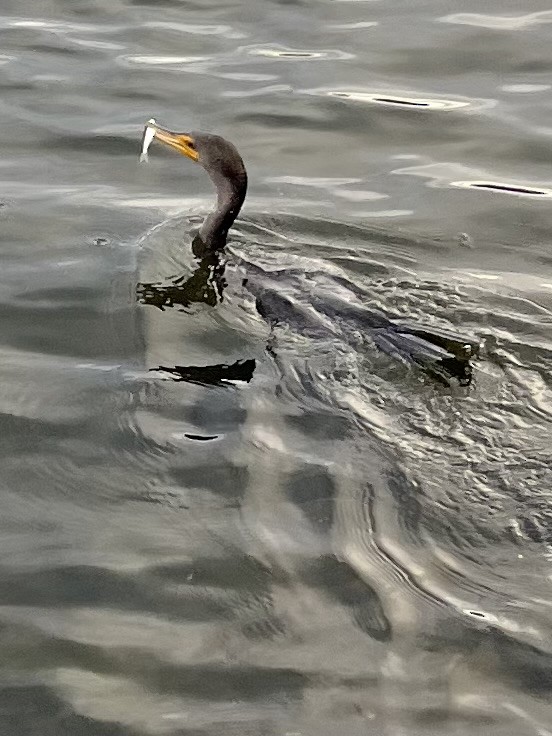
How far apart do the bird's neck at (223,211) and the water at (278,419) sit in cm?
16

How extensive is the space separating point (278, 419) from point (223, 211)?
192cm

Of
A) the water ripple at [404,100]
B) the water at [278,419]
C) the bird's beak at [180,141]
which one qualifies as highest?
the water ripple at [404,100]

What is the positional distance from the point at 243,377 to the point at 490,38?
5510mm

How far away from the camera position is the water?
12.8 ft

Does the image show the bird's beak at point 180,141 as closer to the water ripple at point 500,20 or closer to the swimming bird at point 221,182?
the swimming bird at point 221,182

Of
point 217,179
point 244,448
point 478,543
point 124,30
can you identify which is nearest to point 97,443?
point 244,448

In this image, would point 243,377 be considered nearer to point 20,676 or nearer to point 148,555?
point 148,555

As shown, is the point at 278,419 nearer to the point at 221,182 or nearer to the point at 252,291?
the point at 252,291

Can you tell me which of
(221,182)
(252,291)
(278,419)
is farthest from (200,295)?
(278,419)

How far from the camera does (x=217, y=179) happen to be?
6.76 meters

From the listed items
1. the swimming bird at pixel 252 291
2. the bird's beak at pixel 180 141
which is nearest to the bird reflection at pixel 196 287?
the swimming bird at pixel 252 291

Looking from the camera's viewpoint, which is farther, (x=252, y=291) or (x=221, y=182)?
(x=221, y=182)

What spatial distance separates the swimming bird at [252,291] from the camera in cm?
544

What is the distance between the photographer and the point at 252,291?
246 inches
